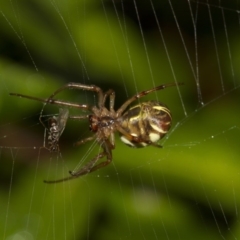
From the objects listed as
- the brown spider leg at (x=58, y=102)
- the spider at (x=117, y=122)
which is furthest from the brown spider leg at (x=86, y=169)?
the brown spider leg at (x=58, y=102)

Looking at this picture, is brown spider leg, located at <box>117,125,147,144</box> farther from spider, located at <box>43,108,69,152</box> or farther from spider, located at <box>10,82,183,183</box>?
spider, located at <box>43,108,69,152</box>

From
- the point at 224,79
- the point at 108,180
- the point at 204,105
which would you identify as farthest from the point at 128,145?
the point at 224,79

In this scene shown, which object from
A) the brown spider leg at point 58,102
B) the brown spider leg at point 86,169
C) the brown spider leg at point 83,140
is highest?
the brown spider leg at point 58,102

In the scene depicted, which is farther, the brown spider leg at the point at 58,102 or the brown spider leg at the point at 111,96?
the brown spider leg at the point at 111,96

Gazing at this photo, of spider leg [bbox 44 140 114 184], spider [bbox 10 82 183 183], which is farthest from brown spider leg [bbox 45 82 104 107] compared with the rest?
spider leg [bbox 44 140 114 184]

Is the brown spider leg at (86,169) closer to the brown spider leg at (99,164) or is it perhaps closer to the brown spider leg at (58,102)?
the brown spider leg at (99,164)

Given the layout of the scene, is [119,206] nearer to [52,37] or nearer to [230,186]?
[230,186]
